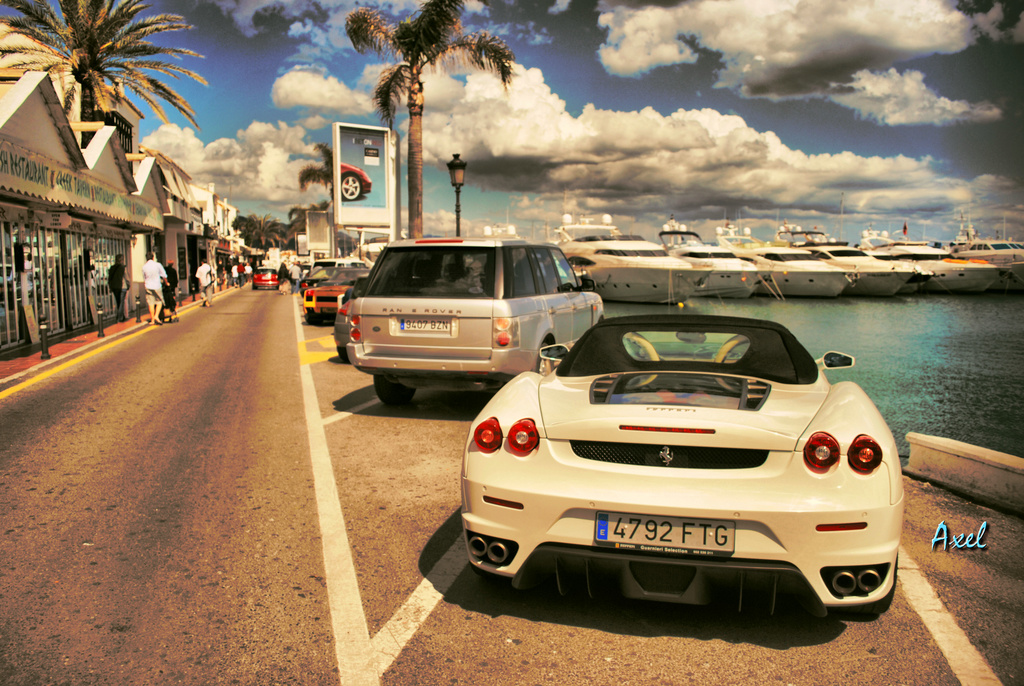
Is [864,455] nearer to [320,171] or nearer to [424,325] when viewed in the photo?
[424,325]

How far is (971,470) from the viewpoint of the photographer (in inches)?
205

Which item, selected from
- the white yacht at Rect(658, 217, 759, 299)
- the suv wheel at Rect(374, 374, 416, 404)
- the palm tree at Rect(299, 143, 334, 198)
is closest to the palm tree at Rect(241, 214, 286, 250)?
the palm tree at Rect(299, 143, 334, 198)

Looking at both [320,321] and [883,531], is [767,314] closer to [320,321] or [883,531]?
[320,321]

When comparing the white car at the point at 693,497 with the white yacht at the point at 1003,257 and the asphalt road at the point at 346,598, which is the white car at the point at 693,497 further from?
the white yacht at the point at 1003,257

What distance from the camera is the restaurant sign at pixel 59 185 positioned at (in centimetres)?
1259

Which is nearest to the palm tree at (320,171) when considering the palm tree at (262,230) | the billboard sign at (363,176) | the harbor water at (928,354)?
the billboard sign at (363,176)

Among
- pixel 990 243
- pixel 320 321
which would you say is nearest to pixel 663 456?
pixel 320 321

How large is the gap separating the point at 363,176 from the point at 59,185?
37011 mm

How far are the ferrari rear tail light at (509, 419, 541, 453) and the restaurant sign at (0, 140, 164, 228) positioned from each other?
12728 millimetres

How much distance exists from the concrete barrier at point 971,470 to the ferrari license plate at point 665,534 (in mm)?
3251

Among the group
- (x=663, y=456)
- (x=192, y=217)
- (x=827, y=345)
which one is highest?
(x=192, y=217)

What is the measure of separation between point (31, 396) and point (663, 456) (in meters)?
8.89

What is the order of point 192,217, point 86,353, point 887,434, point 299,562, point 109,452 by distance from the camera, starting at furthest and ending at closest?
point 192,217 → point 86,353 → point 109,452 → point 299,562 → point 887,434

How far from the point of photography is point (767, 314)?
3266cm
